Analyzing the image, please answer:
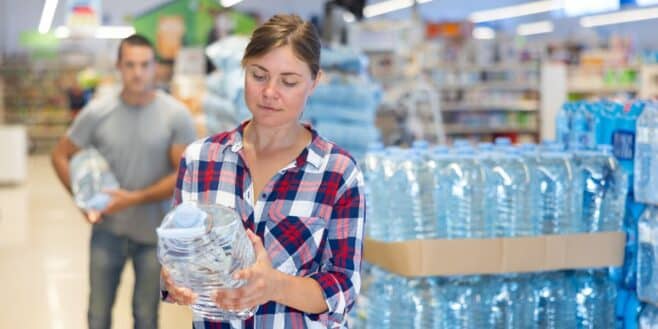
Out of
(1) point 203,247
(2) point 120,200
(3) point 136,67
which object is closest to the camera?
(1) point 203,247

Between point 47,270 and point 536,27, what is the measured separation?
84.5 feet

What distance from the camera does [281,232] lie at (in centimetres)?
199

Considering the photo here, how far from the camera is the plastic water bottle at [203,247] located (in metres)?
1.65

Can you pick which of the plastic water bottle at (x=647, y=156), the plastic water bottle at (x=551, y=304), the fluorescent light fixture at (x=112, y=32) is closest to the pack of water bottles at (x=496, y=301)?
the plastic water bottle at (x=551, y=304)

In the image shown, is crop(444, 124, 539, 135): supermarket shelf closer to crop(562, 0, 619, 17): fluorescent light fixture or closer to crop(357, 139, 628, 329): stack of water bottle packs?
crop(562, 0, 619, 17): fluorescent light fixture

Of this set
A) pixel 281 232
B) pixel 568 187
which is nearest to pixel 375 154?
pixel 568 187

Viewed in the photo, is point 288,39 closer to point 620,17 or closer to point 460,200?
point 460,200

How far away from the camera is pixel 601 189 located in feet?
11.6

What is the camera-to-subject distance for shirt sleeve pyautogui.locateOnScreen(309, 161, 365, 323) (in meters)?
1.98

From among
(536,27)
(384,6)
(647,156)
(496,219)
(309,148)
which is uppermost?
(384,6)

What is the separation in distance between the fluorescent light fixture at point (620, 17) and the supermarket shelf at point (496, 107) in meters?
14.4

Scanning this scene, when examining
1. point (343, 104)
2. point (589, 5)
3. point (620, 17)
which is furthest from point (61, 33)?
point (343, 104)

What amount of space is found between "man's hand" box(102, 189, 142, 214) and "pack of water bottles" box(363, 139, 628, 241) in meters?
1.02

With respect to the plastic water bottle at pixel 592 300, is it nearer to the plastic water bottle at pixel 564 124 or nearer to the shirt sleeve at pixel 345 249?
the plastic water bottle at pixel 564 124
